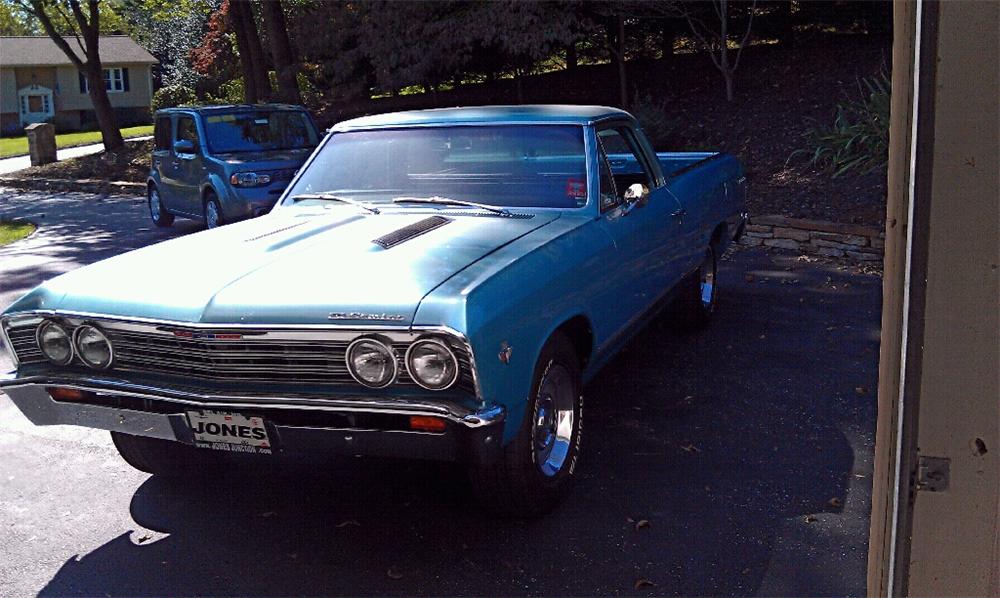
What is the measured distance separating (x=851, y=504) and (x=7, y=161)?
32.1 meters

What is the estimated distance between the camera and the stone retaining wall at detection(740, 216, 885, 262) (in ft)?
31.8

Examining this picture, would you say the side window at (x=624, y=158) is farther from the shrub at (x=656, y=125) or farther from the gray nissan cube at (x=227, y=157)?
the shrub at (x=656, y=125)

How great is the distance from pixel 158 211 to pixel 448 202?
33.8 ft

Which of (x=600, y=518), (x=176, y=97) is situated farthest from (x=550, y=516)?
(x=176, y=97)

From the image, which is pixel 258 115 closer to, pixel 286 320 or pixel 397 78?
pixel 397 78

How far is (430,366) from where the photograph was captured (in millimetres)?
3730

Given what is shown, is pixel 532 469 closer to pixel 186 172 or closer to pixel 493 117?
pixel 493 117

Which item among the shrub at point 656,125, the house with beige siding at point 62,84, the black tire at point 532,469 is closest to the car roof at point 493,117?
the black tire at point 532,469

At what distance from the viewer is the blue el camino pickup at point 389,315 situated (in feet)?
12.3

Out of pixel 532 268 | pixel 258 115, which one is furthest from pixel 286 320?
pixel 258 115

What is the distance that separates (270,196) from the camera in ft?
39.9

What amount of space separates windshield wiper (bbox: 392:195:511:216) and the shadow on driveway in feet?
4.11

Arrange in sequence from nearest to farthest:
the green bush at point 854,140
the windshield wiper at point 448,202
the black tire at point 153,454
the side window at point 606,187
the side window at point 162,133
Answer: the black tire at point 153,454 → the windshield wiper at point 448,202 → the side window at point 606,187 → the green bush at point 854,140 → the side window at point 162,133

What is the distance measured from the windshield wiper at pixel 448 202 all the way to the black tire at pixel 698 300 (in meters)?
2.07
